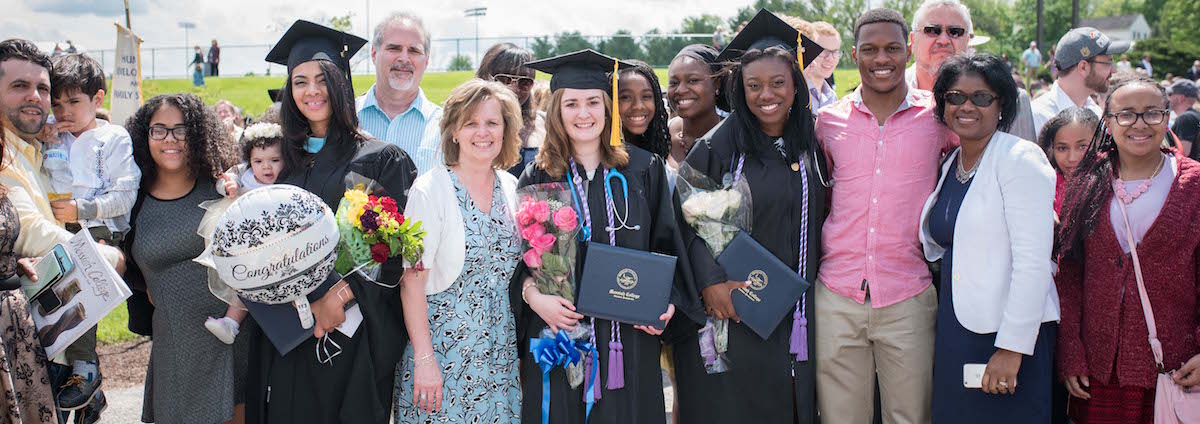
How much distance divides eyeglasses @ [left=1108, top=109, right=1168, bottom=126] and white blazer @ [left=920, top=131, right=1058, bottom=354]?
15.5 inches

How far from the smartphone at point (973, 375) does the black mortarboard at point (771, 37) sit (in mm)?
1501

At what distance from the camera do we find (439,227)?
3.53 meters

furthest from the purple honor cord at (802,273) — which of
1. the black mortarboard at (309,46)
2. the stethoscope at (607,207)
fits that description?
the black mortarboard at (309,46)

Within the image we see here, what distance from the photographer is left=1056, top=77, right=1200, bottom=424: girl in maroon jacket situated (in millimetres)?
3430

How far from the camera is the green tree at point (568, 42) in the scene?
33797 mm

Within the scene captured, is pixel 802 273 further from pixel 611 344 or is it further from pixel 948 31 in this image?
pixel 948 31

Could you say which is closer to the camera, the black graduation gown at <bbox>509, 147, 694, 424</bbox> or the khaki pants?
the black graduation gown at <bbox>509, 147, 694, 424</bbox>

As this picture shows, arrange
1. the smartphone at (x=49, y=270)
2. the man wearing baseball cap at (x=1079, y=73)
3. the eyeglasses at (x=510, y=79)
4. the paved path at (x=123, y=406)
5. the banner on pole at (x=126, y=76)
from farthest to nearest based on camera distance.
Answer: the banner on pole at (x=126, y=76)
the man wearing baseball cap at (x=1079, y=73)
the paved path at (x=123, y=406)
the eyeglasses at (x=510, y=79)
the smartphone at (x=49, y=270)

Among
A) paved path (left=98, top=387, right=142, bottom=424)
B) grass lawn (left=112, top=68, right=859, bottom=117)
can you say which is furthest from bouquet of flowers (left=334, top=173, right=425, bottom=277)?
→ grass lawn (left=112, top=68, right=859, bottom=117)

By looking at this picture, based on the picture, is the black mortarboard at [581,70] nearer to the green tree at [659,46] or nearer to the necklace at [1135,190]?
the necklace at [1135,190]

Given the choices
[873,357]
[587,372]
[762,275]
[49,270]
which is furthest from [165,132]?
[873,357]

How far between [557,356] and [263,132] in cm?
182

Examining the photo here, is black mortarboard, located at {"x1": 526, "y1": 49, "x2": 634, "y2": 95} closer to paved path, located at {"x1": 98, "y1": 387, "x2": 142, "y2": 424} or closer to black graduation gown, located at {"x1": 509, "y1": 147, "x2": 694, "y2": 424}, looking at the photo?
black graduation gown, located at {"x1": 509, "y1": 147, "x2": 694, "y2": 424}

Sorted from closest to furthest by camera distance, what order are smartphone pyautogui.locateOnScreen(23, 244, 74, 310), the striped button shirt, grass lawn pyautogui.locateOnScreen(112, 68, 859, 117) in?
smartphone pyautogui.locateOnScreen(23, 244, 74, 310)
the striped button shirt
grass lawn pyautogui.locateOnScreen(112, 68, 859, 117)
